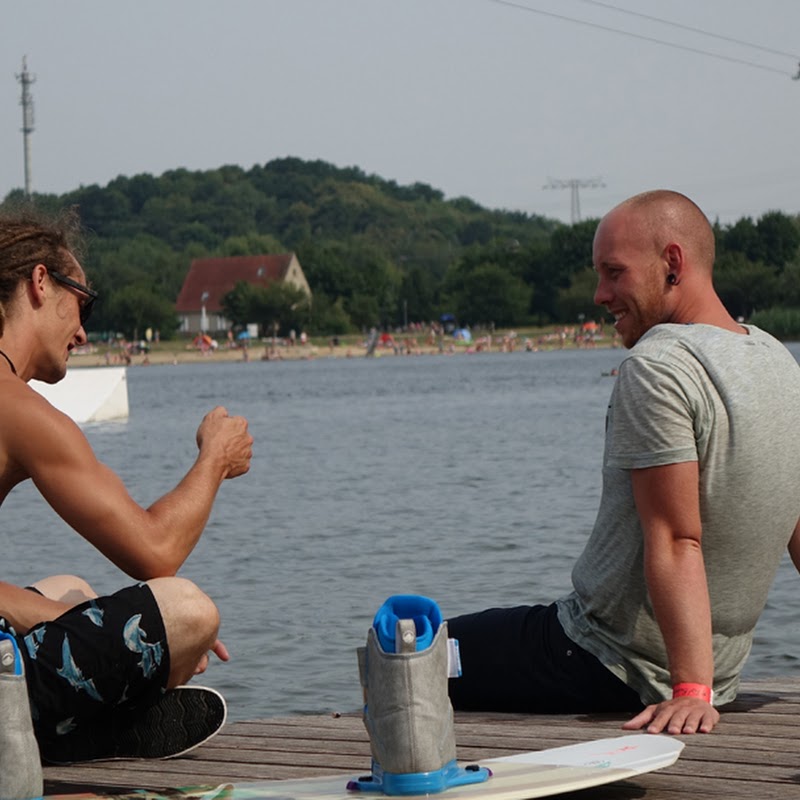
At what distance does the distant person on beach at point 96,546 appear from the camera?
368 centimetres

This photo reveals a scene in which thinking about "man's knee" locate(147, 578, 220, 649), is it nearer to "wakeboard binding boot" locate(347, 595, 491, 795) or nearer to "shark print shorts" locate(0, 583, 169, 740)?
"shark print shorts" locate(0, 583, 169, 740)

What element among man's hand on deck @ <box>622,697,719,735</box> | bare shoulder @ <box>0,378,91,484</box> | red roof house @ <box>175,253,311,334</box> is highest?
red roof house @ <box>175,253,311,334</box>

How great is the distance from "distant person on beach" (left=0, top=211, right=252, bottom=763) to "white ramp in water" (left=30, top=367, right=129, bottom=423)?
2945cm

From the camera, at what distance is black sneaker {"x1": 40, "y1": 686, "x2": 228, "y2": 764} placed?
4.05 metres

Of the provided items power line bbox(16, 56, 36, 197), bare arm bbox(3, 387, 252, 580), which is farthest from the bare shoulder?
power line bbox(16, 56, 36, 197)

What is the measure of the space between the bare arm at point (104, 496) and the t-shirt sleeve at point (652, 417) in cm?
106

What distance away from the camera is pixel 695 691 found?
157 inches

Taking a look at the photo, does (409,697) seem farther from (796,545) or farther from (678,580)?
(796,545)

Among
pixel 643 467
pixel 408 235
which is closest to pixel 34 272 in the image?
pixel 643 467

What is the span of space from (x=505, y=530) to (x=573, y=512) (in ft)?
8.80

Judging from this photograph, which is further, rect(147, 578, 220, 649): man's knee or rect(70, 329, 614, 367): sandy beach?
rect(70, 329, 614, 367): sandy beach

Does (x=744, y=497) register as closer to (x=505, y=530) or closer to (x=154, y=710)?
(x=154, y=710)

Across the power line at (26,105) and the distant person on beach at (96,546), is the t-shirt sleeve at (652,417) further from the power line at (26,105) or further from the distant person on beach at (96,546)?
the power line at (26,105)

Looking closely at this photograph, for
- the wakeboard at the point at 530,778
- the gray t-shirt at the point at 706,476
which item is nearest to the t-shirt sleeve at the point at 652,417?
the gray t-shirt at the point at 706,476
